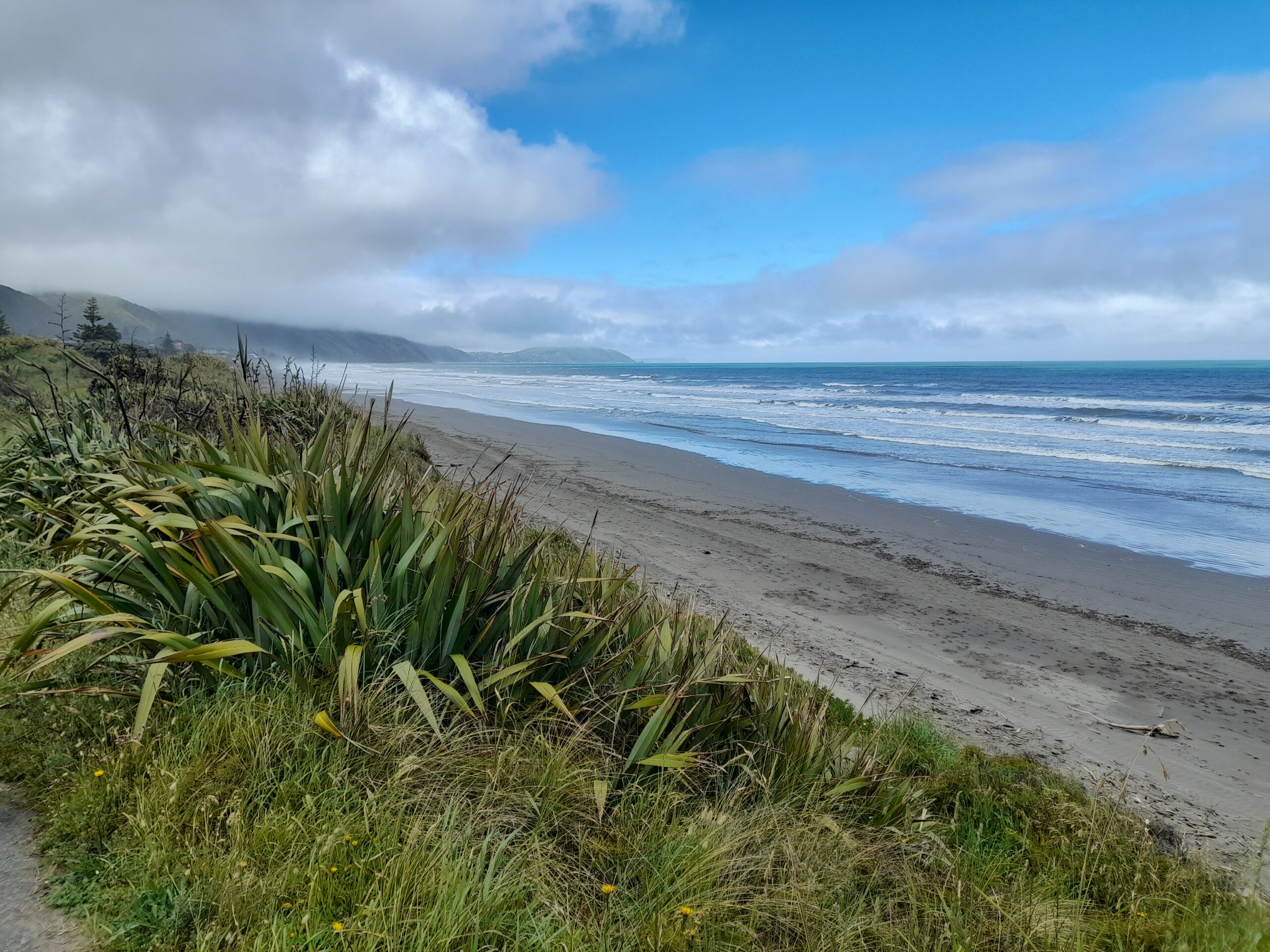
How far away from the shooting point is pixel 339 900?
→ 225cm

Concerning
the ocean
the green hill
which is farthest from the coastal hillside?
the ocean

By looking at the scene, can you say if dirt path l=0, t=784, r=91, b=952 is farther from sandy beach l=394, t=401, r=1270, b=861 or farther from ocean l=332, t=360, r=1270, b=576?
ocean l=332, t=360, r=1270, b=576

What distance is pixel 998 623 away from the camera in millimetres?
8672

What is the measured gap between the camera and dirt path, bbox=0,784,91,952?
2.05 meters

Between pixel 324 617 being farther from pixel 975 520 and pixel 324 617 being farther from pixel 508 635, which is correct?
pixel 975 520

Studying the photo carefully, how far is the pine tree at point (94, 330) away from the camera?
1661 centimetres

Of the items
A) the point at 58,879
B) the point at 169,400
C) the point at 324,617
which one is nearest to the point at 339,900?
the point at 58,879

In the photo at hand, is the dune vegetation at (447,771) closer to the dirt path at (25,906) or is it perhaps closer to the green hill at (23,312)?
the dirt path at (25,906)

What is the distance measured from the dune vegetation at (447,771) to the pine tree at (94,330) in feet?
48.9

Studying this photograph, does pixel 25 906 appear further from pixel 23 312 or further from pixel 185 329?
pixel 185 329

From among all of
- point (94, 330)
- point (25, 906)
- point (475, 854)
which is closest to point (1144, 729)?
point (475, 854)

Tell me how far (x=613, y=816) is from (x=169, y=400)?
630 cm

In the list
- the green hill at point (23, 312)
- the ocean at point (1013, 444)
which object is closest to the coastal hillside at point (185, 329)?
the green hill at point (23, 312)

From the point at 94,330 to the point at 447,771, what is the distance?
20965 millimetres
